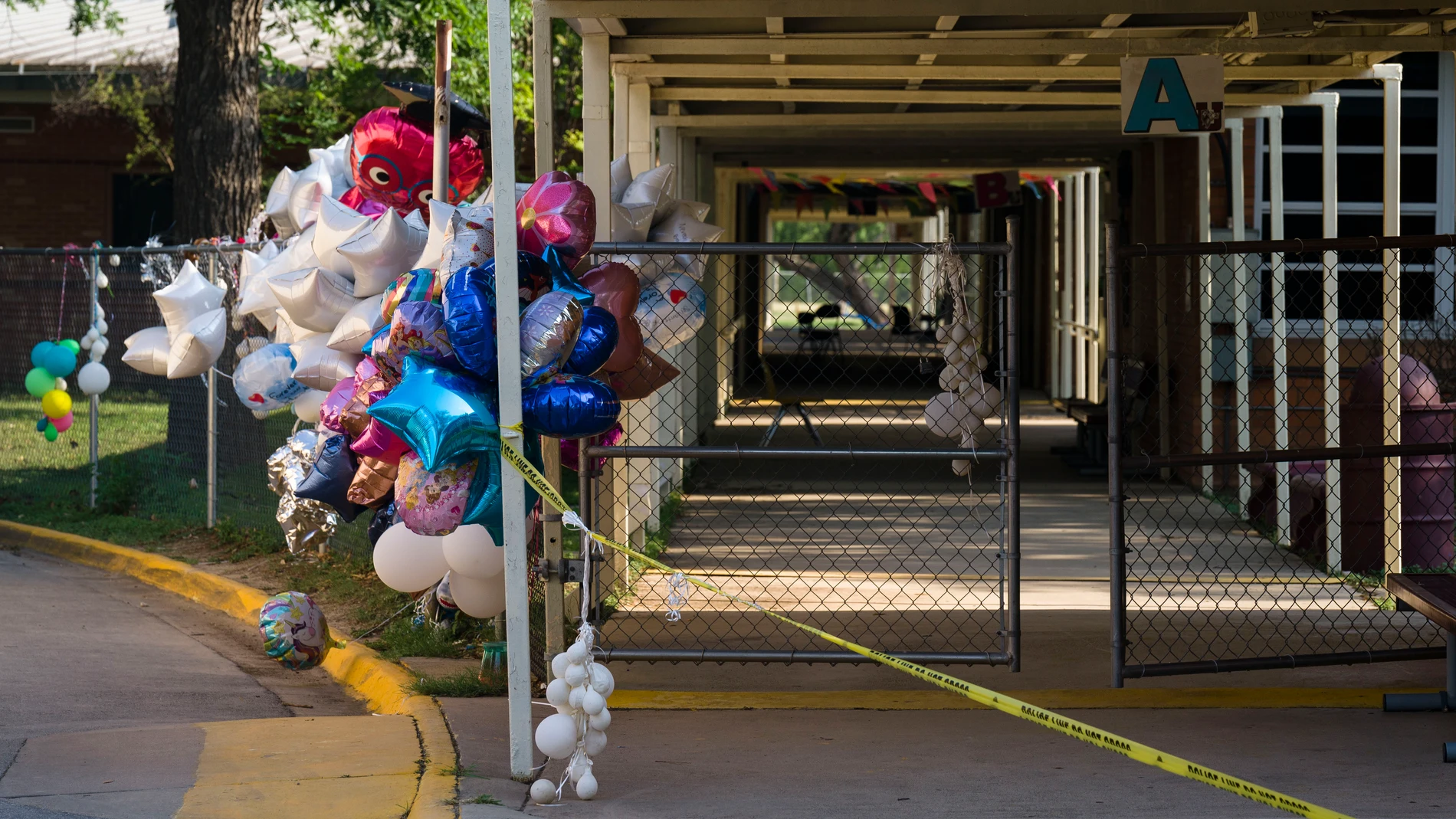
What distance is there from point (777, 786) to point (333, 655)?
3.15 m

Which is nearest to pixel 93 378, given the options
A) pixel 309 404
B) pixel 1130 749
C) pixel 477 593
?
pixel 309 404

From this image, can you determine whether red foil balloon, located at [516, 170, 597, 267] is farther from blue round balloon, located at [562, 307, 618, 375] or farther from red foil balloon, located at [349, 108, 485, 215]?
red foil balloon, located at [349, 108, 485, 215]

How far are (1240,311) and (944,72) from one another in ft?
10.6

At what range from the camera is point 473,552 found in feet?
17.8

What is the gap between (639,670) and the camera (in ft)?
20.6

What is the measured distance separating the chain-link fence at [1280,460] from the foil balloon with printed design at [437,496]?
235cm

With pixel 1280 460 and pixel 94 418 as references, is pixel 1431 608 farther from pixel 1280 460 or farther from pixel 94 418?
pixel 94 418

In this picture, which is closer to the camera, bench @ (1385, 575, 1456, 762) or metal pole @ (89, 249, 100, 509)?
bench @ (1385, 575, 1456, 762)

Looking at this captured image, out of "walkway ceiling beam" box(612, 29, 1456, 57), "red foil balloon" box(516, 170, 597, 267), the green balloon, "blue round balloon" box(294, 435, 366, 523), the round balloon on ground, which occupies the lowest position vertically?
the round balloon on ground

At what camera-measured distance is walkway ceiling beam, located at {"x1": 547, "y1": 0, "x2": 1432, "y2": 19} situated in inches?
237

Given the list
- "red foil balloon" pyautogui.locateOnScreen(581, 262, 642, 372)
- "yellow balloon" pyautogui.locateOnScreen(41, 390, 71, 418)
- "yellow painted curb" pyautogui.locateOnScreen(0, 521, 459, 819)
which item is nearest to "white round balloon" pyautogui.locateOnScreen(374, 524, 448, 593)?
"yellow painted curb" pyautogui.locateOnScreen(0, 521, 459, 819)

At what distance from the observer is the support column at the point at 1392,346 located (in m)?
7.59

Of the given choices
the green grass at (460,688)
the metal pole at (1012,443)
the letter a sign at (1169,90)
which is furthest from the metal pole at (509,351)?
the letter a sign at (1169,90)

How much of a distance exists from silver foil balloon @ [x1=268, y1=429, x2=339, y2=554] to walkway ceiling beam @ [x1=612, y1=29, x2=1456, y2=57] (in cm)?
255
